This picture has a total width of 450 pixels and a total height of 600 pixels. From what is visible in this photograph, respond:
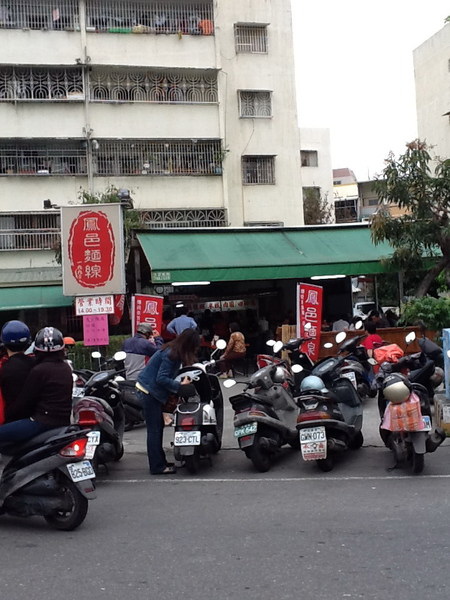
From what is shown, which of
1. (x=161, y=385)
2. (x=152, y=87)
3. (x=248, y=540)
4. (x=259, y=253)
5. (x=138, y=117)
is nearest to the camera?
(x=248, y=540)

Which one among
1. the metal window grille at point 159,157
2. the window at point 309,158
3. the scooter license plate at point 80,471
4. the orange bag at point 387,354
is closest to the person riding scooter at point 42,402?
the scooter license plate at point 80,471

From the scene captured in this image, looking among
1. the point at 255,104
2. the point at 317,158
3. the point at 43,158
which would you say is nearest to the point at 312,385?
the point at 43,158

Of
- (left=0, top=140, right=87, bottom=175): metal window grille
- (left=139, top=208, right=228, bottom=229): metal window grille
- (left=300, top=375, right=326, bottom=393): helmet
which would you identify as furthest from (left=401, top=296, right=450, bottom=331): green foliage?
(left=0, top=140, right=87, bottom=175): metal window grille

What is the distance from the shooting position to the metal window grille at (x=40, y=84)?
26875mm

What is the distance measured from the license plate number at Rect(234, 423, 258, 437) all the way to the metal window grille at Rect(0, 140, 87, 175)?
20281 mm

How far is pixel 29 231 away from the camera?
87.7 ft

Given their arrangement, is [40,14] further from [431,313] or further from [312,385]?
[312,385]

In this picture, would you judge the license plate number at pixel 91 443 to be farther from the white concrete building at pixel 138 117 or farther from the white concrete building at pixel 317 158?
the white concrete building at pixel 317 158

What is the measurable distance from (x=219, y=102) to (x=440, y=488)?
2279 cm

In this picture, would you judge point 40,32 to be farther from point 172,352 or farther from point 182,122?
point 172,352

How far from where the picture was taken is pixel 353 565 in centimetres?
512

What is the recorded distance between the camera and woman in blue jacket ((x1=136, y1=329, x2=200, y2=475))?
27.5 ft

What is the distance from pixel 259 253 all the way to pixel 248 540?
46.6ft

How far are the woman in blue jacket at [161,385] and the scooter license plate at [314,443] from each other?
1.33m
